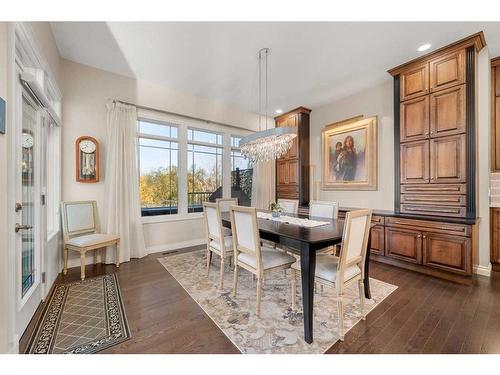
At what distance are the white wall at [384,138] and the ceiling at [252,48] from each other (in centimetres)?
30

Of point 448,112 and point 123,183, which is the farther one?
point 123,183

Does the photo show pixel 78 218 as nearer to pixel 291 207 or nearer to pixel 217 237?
pixel 217 237

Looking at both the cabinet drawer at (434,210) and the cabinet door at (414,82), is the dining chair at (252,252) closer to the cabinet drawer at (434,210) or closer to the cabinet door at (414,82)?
the cabinet drawer at (434,210)

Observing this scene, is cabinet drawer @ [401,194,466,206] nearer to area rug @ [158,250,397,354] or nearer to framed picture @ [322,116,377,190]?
framed picture @ [322,116,377,190]

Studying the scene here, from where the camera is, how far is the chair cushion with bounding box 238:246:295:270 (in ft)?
7.06

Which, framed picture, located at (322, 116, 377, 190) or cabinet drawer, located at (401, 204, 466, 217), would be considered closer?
cabinet drawer, located at (401, 204, 466, 217)

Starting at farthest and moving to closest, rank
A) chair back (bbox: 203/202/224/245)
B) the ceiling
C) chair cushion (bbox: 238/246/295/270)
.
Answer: chair back (bbox: 203/202/224/245)
the ceiling
chair cushion (bbox: 238/246/295/270)

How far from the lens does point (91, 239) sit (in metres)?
2.97

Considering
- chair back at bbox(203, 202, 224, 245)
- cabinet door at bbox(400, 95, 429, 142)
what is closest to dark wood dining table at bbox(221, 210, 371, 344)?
chair back at bbox(203, 202, 224, 245)

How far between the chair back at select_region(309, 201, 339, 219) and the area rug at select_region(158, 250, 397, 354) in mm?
958

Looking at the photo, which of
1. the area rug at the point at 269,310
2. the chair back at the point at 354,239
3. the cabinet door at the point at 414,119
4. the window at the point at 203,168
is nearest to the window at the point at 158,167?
the window at the point at 203,168

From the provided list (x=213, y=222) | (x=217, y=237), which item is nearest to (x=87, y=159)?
(x=213, y=222)

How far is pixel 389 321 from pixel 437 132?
258 cm

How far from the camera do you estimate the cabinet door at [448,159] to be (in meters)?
2.81
